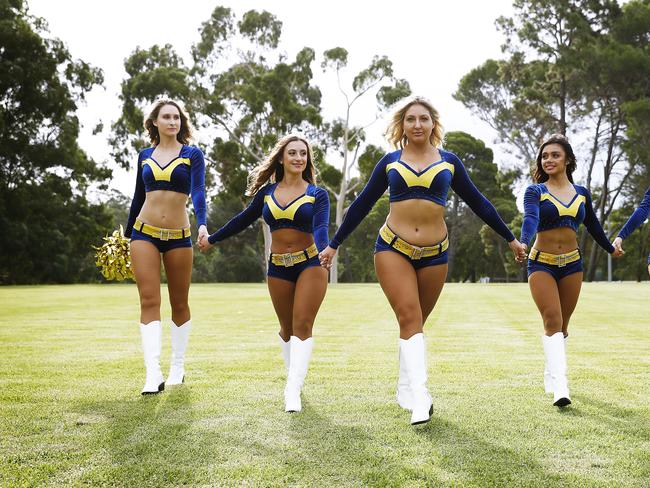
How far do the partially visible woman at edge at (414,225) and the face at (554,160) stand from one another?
1.08 meters

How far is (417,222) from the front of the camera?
5410 millimetres

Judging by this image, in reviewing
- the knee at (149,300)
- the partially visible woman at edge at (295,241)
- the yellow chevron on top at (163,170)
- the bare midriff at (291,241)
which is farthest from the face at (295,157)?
the knee at (149,300)

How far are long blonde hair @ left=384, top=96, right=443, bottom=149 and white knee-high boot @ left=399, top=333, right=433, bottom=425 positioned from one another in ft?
5.26

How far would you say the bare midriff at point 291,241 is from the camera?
598 centimetres

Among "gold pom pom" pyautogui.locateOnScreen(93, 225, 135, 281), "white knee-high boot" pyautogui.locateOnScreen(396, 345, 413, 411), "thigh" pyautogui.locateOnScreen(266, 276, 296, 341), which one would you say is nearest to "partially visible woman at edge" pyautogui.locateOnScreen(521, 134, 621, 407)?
"white knee-high boot" pyautogui.locateOnScreen(396, 345, 413, 411)

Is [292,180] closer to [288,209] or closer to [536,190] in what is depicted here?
[288,209]

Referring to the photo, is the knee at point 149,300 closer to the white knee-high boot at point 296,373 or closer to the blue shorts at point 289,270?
the blue shorts at point 289,270

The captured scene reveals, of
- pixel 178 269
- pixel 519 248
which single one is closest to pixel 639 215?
pixel 519 248

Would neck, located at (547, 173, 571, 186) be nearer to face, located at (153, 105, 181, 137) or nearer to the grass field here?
the grass field

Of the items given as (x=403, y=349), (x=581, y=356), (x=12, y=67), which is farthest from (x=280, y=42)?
(x=403, y=349)

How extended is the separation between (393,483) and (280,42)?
46203 mm

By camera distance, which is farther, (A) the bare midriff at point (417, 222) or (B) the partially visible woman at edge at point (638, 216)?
(B) the partially visible woman at edge at point (638, 216)

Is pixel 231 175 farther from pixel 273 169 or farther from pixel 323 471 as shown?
pixel 323 471

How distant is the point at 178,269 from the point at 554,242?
3.36 metres
